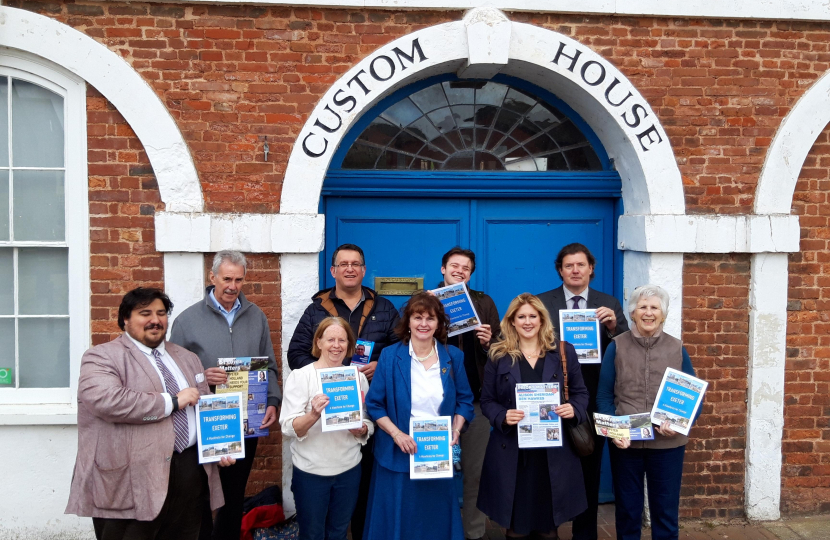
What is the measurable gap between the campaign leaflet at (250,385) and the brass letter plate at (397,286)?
4.79 ft

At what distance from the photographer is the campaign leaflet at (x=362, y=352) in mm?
4062

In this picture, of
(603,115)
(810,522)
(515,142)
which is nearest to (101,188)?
(515,142)

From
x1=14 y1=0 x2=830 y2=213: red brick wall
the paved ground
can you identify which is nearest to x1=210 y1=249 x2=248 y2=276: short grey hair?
x1=14 y1=0 x2=830 y2=213: red brick wall

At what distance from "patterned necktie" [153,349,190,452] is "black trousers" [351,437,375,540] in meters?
1.02

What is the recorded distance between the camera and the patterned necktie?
351cm

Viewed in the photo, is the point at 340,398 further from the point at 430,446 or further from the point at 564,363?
the point at 564,363

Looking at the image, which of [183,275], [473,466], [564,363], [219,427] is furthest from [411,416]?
[183,275]

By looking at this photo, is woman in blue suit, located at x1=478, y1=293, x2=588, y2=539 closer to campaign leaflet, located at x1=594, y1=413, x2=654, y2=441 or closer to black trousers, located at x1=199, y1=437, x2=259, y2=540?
campaign leaflet, located at x1=594, y1=413, x2=654, y2=441

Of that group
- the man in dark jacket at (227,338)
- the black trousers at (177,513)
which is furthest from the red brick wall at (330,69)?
the black trousers at (177,513)

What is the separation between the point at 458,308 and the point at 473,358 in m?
0.47

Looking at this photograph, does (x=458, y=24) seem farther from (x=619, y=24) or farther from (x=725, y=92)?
(x=725, y=92)

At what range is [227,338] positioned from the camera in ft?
13.4

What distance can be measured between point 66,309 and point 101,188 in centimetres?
91

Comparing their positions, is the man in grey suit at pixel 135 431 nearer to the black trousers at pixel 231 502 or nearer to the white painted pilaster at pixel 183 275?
the black trousers at pixel 231 502
